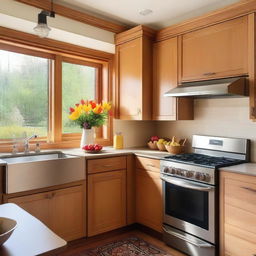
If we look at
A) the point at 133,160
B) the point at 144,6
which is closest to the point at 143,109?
the point at 133,160

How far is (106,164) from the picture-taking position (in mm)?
2723

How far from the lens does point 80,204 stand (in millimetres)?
2547

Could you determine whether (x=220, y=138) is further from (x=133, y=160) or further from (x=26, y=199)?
(x=26, y=199)

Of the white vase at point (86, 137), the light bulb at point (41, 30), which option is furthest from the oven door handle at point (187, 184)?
the light bulb at point (41, 30)

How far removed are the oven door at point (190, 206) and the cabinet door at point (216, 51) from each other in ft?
3.49

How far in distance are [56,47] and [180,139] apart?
182 centimetres

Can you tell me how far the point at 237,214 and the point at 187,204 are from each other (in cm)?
47

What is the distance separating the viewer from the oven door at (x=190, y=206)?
2.20 m

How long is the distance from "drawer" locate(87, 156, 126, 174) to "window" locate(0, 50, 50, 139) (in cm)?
83

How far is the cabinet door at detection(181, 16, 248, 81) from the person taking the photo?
233cm

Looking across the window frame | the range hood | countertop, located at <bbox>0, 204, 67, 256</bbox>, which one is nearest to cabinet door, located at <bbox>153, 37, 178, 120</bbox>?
the range hood

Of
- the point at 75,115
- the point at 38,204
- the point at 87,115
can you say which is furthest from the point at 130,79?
the point at 38,204

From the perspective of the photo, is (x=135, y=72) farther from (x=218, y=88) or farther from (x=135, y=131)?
(x=218, y=88)

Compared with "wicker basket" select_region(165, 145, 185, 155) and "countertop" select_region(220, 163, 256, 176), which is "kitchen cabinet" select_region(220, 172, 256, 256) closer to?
"countertop" select_region(220, 163, 256, 176)
